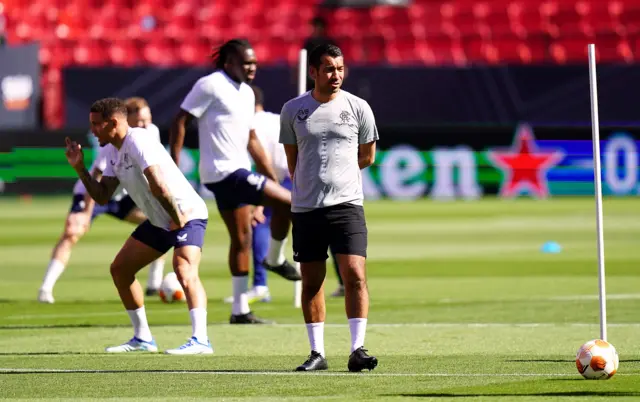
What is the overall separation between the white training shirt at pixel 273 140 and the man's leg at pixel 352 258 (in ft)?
17.2

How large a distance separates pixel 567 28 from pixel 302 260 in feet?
83.8

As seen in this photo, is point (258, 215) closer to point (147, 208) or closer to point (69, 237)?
point (69, 237)

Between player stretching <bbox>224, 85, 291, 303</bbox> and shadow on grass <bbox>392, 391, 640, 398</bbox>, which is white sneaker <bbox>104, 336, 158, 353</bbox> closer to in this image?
shadow on grass <bbox>392, 391, 640, 398</bbox>

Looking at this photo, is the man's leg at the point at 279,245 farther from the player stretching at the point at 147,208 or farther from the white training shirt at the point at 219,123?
the player stretching at the point at 147,208

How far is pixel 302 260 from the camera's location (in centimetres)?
959

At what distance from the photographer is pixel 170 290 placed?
14.8 meters

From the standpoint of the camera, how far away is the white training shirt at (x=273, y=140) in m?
14.7

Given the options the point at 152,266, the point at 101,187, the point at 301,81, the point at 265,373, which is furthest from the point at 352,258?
the point at 152,266

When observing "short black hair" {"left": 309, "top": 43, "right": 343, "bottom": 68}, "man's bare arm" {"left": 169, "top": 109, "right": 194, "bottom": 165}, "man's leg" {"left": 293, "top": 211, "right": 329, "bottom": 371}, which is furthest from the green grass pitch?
"short black hair" {"left": 309, "top": 43, "right": 343, "bottom": 68}

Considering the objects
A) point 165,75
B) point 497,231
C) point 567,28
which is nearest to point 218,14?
point 165,75

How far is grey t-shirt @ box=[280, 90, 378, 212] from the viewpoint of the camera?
941cm

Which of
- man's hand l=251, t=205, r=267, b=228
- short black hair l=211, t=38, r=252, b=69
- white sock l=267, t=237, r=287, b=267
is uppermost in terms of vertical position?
short black hair l=211, t=38, r=252, b=69

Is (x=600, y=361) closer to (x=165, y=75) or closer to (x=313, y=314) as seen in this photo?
(x=313, y=314)

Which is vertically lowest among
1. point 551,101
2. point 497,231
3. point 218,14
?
point 497,231
